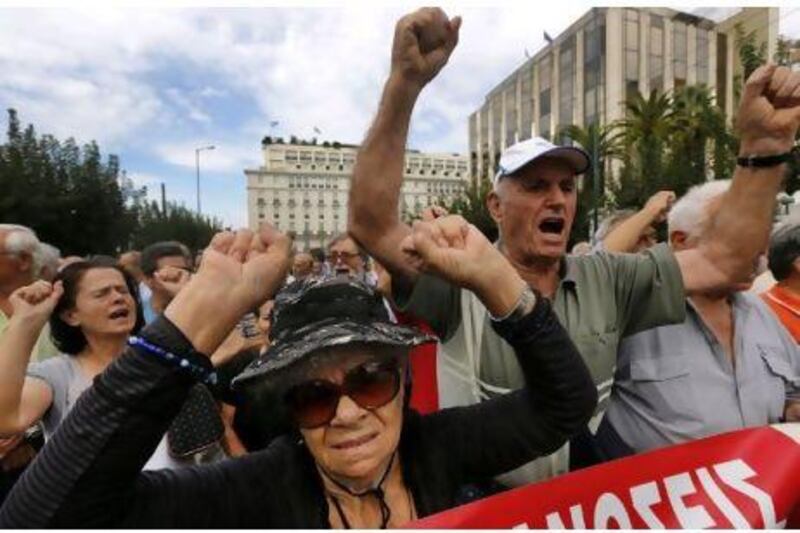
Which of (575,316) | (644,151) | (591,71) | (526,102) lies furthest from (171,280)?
(526,102)

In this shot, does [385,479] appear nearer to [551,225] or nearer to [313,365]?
[313,365]

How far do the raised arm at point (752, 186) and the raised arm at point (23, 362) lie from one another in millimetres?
2063

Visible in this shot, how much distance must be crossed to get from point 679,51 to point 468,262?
168 feet

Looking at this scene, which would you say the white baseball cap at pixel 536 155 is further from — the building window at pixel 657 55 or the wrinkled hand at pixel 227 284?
the building window at pixel 657 55

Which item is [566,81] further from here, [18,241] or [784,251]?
[18,241]

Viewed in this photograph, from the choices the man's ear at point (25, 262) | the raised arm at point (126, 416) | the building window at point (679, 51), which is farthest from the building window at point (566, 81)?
the raised arm at point (126, 416)

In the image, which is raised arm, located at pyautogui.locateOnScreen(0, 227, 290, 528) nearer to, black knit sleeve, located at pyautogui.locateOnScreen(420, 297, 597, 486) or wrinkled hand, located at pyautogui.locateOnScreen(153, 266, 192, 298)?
black knit sleeve, located at pyautogui.locateOnScreen(420, 297, 597, 486)

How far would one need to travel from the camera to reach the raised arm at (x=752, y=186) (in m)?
1.85

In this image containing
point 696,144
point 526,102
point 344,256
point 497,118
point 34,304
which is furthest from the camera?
point 497,118

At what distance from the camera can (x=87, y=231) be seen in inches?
1102

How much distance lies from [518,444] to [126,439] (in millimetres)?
808

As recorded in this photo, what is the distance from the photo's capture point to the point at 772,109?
1.87m

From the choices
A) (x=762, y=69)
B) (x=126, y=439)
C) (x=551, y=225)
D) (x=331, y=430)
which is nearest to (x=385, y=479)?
(x=331, y=430)

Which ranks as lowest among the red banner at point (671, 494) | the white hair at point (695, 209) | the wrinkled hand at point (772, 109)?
the red banner at point (671, 494)
